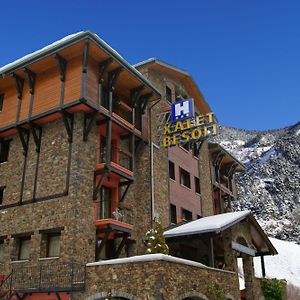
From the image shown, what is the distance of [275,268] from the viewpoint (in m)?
54.5

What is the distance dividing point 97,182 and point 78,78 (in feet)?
19.1

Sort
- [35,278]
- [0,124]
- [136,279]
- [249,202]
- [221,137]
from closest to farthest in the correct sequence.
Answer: [136,279], [35,278], [0,124], [249,202], [221,137]

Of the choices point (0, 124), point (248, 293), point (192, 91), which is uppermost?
point (192, 91)

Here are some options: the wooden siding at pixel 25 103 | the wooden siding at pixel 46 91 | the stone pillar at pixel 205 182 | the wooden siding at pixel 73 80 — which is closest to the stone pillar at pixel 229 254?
the stone pillar at pixel 205 182

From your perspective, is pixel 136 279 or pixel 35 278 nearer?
pixel 136 279

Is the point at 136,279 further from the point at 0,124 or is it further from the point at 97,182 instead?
the point at 0,124

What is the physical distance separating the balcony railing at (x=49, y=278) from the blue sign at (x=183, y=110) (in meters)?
13.1

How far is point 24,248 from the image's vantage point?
22.3 metres

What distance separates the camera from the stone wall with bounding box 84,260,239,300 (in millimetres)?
16422

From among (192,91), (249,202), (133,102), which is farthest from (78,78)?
(249,202)

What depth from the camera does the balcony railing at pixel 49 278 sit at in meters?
18.6

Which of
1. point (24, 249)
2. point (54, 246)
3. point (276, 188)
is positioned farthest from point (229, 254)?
point (276, 188)

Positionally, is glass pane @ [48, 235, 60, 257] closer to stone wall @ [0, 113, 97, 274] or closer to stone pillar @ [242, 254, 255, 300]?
stone wall @ [0, 113, 97, 274]

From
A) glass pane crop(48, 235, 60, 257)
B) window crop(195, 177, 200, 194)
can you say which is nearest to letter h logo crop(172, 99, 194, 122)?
window crop(195, 177, 200, 194)
